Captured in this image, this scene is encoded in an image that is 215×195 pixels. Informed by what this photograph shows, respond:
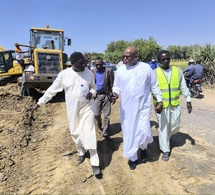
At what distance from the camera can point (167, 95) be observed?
456cm

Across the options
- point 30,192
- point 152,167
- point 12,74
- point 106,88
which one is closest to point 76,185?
point 30,192

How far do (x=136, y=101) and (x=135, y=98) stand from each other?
0.05m

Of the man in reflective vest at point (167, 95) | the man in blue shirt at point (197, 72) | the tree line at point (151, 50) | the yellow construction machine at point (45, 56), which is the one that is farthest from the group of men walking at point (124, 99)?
the tree line at point (151, 50)

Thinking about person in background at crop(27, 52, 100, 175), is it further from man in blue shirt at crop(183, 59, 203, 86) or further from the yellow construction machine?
man in blue shirt at crop(183, 59, 203, 86)

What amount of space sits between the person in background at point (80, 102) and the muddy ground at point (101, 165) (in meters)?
0.40

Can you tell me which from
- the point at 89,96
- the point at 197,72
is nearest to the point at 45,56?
the point at 197,72

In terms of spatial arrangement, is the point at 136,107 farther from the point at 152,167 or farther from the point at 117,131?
the point at 117,131

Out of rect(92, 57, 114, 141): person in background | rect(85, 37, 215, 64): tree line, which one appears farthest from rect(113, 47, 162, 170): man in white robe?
rect(85, 37, 215, 64): tree line

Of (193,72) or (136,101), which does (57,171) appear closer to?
(136,101)

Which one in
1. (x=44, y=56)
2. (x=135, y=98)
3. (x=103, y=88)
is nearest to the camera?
(x=135, y=98)

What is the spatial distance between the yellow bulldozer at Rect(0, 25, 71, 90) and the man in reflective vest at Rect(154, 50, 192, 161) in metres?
6.71

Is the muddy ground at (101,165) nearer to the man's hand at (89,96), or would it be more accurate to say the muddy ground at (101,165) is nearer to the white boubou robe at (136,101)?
the white boubou robe at (136,101)

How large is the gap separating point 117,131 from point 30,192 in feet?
9.89

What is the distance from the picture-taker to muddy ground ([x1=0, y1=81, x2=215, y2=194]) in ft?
12.7
